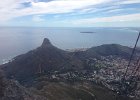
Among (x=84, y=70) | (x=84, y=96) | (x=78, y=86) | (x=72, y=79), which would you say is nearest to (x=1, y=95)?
(x=84, y=96)

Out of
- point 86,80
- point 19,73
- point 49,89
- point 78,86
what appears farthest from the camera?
point 19,73

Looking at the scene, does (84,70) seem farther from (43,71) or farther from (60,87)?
(60,87)

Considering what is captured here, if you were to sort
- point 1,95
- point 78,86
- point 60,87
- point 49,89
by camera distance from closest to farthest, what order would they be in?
point 1,95
point 49,89
point 60,87
point 78,86

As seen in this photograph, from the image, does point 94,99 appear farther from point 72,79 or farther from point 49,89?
point 72,79

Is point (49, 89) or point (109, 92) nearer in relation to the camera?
point (49, 89)

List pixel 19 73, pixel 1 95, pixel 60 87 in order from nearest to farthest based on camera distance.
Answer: pixel 1 95 → pixel 60 87 → pixel 19 73

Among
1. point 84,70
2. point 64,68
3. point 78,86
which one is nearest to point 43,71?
point 64,68

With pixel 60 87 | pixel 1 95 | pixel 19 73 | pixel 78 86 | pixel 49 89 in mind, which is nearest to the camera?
pixel 1 95

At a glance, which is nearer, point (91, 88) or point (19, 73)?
point (91, 88)

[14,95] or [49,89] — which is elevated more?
[14,95]
